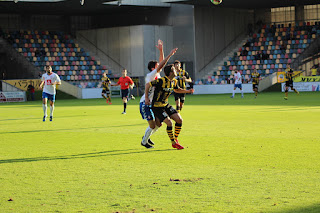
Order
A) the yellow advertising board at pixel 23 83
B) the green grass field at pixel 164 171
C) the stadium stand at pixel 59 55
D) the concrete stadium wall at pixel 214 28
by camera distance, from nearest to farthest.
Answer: the green grass field at pixel 164 171 < the yellow advertising board at pixel 23 83 < the stadium stand at pixel 59 55 < the concrete stadium wall at pixel 214 28

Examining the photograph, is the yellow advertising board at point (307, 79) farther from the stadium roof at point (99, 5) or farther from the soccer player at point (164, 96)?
the soccer player at point (164, 96)

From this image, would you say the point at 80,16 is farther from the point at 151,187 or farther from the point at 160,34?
the point at 151,187

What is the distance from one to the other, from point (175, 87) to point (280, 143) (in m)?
2.80

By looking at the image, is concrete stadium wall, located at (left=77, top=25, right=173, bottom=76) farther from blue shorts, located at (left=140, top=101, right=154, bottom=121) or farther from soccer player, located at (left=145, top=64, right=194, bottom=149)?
soccer player, located at (left=145, top=64, right=194, bottom=149)

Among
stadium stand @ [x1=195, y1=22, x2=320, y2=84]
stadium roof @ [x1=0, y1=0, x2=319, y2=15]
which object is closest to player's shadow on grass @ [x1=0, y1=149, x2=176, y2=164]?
stadium roof @ [x1=0, y1=0, x2=319, y2=15]

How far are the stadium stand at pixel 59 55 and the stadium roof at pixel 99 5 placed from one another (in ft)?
8.66

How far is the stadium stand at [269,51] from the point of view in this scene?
50562 millimetres

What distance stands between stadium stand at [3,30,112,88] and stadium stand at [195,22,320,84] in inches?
429

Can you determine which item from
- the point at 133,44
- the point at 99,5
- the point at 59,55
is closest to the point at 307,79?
the point at 133,44

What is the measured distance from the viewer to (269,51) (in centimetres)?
5244

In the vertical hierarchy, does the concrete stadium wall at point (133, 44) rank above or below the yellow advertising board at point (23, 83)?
above

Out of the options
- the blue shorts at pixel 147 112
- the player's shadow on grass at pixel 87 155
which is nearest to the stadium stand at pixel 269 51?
the blue shorts at pixel 147 112

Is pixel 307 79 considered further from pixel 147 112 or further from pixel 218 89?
pixel 147 112

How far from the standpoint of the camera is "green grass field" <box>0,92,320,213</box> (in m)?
6.87
